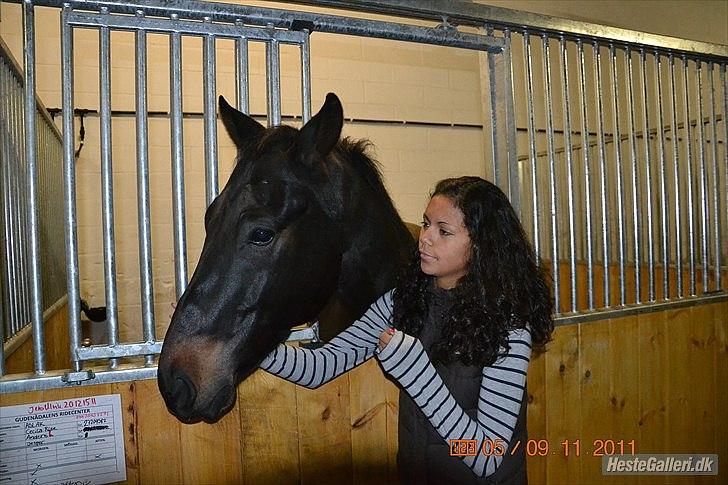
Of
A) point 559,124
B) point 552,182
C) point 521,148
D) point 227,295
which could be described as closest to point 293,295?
point 227,295

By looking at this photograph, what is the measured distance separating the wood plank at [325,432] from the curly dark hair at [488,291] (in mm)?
286

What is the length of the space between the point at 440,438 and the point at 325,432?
32 cm

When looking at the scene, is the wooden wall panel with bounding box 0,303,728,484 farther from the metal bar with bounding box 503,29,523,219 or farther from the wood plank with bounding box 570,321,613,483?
the metal bar with bounding box 503,29,523,219

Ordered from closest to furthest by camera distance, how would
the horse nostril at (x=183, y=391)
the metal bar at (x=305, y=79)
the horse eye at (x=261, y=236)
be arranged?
the horse nostril at (x=183, y=391) → the horse eye at (x=261, y=236) → the metal bar at (x=305, y=79)

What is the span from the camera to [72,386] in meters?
1.26

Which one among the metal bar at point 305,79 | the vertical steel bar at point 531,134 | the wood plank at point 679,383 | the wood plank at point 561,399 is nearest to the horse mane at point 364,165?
the metal bar at point 305,79

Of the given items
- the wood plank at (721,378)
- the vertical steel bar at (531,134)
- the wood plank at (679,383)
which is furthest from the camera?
the wood plank at (721,378)

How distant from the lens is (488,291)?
129cm

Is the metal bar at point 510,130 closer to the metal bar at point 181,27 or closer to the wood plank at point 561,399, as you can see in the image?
the wood plank at point 561,399

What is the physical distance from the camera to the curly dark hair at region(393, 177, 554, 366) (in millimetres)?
1245

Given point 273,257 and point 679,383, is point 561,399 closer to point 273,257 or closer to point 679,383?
point 679,383

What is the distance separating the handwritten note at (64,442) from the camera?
47.9 inches
